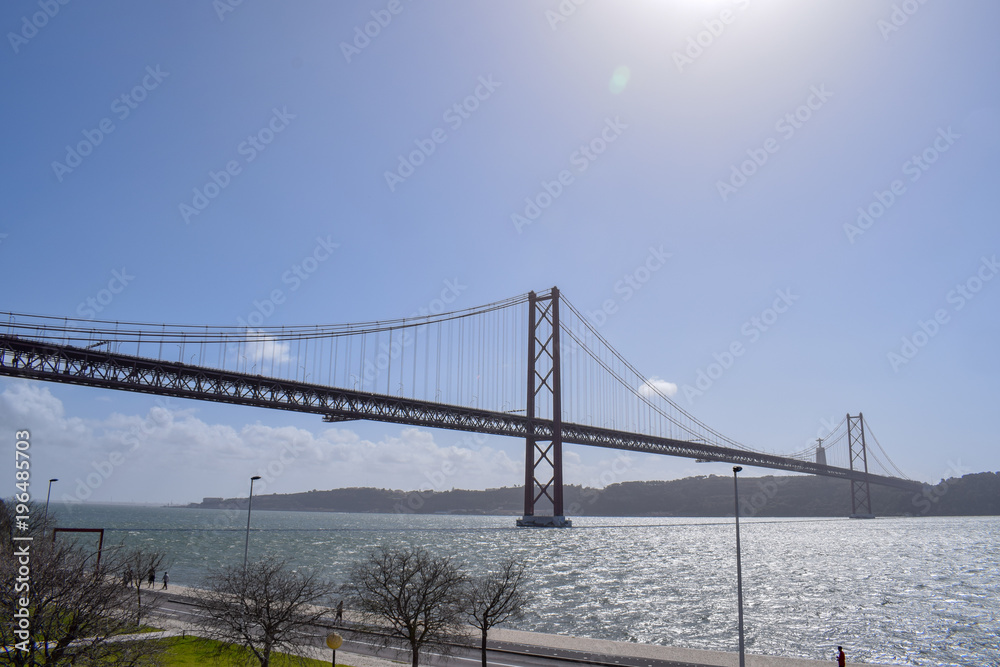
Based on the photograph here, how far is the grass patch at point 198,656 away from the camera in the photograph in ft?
68.6

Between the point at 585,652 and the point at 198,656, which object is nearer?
the point at 198,656

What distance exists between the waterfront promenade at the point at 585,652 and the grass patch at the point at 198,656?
88 cm

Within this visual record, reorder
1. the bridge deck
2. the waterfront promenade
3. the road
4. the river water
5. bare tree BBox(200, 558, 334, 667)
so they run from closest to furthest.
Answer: bare tree BBox(200, 558, 334, 667), the road, the waterfront promenade, the river water, the bridge deck

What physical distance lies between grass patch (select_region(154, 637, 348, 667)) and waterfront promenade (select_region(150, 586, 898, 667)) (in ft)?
2.90

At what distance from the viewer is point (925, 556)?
67.2 m

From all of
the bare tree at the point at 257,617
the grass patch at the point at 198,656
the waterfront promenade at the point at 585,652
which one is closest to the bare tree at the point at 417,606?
the waterfront promenade at the point at 585,652

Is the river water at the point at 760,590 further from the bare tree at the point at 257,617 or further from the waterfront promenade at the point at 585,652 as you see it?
the bare tree at the point at 257,617

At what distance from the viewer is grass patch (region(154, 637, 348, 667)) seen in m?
20.9

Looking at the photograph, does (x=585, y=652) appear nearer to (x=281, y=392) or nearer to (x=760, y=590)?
(x=760, y=590)

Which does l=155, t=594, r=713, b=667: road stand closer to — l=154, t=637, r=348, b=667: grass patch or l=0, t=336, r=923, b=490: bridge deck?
l=154, t=637, r=348, b=667: grass patch

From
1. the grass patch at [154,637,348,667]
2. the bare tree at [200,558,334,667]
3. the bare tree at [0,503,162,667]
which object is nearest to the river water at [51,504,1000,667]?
the grass patch at [154,637,348,667]

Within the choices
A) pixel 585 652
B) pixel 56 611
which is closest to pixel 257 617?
pixel 56 611

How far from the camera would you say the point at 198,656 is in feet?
71.7

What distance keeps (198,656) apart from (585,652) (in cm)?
1288
